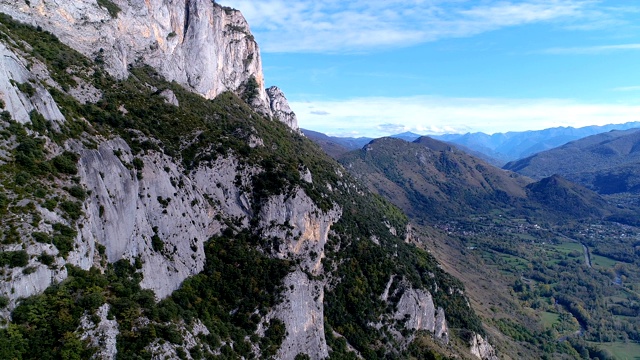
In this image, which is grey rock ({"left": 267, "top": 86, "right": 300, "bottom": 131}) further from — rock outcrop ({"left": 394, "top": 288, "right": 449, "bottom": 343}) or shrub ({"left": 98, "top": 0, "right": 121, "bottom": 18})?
rock outcrop ({"left": 394, "top": 288, "right": 449, "bottom": 343})

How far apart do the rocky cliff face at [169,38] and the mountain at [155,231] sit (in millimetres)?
598

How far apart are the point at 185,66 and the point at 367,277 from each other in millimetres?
86150

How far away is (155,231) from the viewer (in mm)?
55312

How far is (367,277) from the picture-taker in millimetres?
87875

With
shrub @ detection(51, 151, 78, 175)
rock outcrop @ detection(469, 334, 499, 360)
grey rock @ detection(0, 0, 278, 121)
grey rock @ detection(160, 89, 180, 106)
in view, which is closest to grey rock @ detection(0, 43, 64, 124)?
shrub @ detection(51, 151, 78, 175)

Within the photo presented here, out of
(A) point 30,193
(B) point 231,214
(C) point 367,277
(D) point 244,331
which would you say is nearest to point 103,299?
(A) point 30,193

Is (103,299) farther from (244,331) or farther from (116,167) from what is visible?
(244,331)

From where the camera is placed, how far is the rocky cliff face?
82875mm

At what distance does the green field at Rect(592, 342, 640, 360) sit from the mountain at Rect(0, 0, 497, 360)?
83580mm

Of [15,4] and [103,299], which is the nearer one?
[103,299]

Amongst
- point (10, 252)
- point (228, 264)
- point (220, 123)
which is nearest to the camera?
point (10, 252)

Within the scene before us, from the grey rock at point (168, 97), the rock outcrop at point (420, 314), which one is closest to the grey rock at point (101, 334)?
the grey rock at point (168, 97)

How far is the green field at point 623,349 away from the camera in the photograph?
157 meters

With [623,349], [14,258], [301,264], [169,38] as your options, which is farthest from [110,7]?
[623,349]
